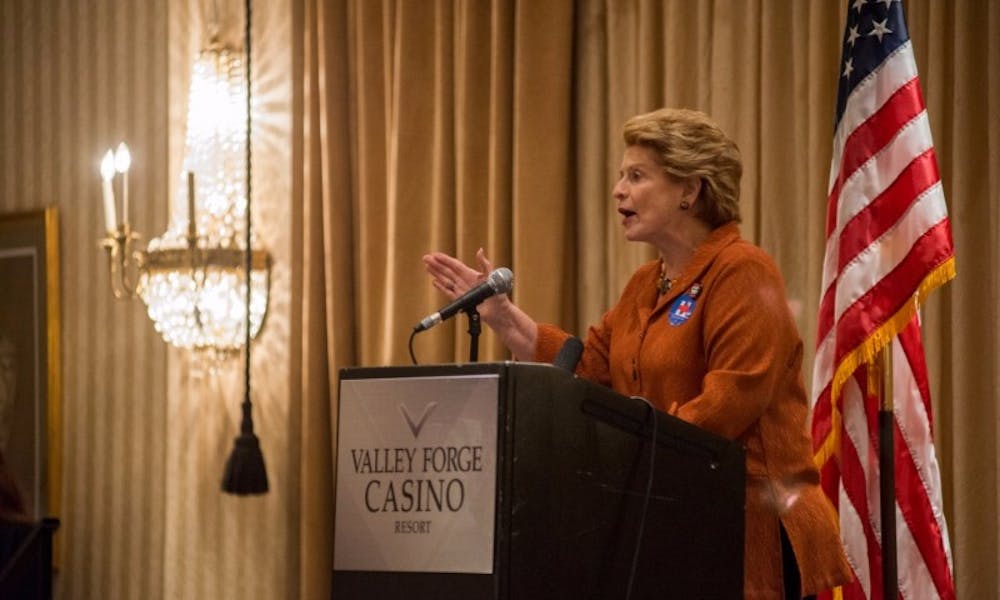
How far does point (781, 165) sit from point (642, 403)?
1.96 meters

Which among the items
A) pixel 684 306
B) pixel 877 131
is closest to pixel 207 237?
pixel 877 131

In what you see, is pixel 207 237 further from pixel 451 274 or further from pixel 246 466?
pixel 451 274

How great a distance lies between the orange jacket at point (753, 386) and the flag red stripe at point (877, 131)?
2.97 ft

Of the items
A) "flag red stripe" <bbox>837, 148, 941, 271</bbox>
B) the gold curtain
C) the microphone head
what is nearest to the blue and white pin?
the microphone head

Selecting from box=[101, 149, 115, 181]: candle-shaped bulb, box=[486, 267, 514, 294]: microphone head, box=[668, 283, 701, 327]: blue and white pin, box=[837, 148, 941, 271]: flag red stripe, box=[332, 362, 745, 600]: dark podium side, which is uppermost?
box=[101, 149, 115, 181]: candle-shaped bulb

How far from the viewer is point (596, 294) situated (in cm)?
470

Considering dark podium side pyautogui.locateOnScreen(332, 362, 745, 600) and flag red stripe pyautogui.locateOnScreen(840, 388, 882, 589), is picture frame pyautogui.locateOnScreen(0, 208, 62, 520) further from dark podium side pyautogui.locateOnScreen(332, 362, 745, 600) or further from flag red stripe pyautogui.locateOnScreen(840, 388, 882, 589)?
dark podium side pyautogui.locateOnScreen(332, 362, 745, 600)

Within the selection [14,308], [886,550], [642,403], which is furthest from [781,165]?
[14,308]

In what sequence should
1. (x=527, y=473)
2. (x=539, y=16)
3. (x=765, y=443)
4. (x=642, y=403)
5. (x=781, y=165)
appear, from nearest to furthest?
(x=527, y=473), (x=642, y=403), (x=765, y=443), (x=781, y=165), (x=539, y=16)

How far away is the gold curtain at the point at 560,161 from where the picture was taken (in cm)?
391

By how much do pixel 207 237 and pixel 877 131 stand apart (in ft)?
8.57

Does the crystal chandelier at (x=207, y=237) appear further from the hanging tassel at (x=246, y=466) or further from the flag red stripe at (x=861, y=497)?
the flag red stripe at (x=861, y=497)

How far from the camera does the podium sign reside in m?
2.23

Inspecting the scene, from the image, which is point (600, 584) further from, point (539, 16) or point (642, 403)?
point (539, 16)
